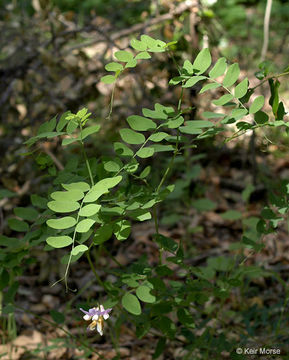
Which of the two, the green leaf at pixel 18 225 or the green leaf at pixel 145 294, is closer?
the green leaf at pixel 145 294

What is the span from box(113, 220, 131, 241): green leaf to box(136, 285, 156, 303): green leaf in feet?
0.70

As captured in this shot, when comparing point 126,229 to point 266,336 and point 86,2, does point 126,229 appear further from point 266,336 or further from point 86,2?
point 86,2

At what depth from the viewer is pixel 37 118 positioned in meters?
2.85

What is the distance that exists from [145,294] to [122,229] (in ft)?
0.74

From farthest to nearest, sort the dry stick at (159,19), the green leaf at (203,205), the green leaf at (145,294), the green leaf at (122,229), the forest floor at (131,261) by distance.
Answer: the dry stick at (159,19)
the green leaf at (203,205)
the forest floor at (131,261)
the green leaf at (145,294)
the green leaf at (122,229)

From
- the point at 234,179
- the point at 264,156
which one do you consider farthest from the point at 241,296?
the point at 264,156

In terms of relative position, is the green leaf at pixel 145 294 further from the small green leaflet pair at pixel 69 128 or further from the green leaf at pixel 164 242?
the small green leaflet pair at pixel 69 128

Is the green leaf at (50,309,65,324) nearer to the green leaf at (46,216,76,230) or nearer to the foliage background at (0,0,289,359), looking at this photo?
the green leaf at (46,216,76,230)

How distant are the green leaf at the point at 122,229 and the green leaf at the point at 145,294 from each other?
0.70ft

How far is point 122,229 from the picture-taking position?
4.20 ft

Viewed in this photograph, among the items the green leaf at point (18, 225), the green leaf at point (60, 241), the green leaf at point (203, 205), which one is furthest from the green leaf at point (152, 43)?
the green leaf at point (203, 205)

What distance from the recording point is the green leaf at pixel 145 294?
1.36 m

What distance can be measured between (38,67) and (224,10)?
14.2 ft

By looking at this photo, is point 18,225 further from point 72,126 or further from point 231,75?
point 231,75
